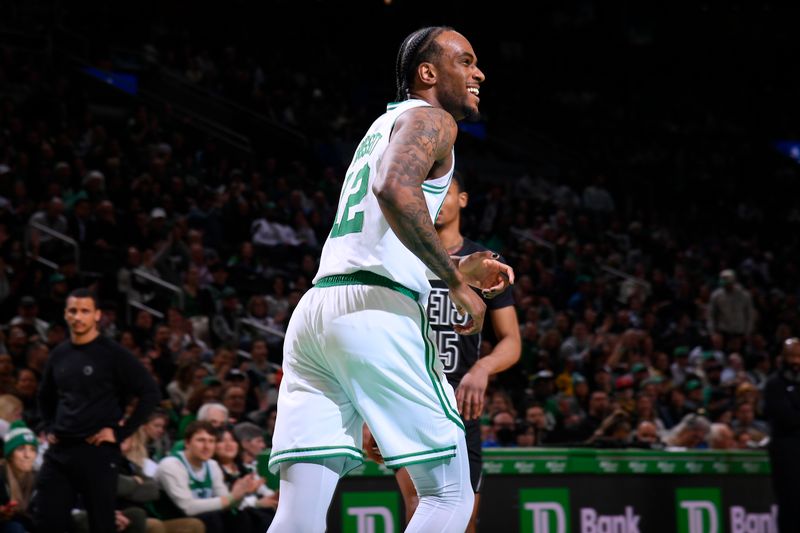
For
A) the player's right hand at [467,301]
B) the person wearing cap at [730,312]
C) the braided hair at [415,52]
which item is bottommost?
the player's right hand at [467,301]

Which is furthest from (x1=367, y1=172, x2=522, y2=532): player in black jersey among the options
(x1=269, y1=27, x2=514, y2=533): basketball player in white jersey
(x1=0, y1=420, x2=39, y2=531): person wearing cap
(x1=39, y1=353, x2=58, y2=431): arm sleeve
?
(x1=0, y1=420, x2=39, y2=531): person wearing cap

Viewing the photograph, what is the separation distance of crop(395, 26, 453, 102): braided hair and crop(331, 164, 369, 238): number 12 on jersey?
14.4 inches

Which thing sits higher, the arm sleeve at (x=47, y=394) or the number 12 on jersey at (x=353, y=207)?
the number 12 on jersey at (x=353, y=207)

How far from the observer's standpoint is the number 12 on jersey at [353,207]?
3.66 m

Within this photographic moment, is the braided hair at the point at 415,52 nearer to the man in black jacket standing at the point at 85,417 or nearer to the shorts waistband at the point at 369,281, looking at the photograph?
the shorts waistband at the point at 369,281

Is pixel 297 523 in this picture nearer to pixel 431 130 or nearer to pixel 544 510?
pixel 431 130

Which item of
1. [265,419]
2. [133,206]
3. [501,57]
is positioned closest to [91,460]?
[265,419]

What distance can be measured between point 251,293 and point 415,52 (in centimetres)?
1049

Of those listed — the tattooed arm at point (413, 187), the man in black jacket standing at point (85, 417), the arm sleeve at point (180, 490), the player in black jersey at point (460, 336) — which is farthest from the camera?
the arm sleeve at point (180, 490)

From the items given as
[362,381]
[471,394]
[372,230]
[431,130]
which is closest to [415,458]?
[362,381]

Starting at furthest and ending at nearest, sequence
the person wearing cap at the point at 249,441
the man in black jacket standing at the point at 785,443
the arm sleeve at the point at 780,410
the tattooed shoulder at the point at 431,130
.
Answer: the person wearing cap at the point at 249,441 → the arm sleeve at the point at 780,410 → the man in black jacket standing at the point at 785,443 → the tattooed shoulder at the point at 431,130

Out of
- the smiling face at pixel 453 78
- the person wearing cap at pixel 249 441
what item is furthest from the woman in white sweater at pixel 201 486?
the smiling face at pixel 453 78

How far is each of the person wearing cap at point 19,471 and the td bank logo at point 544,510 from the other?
3.14m

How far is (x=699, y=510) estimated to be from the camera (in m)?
8.71
